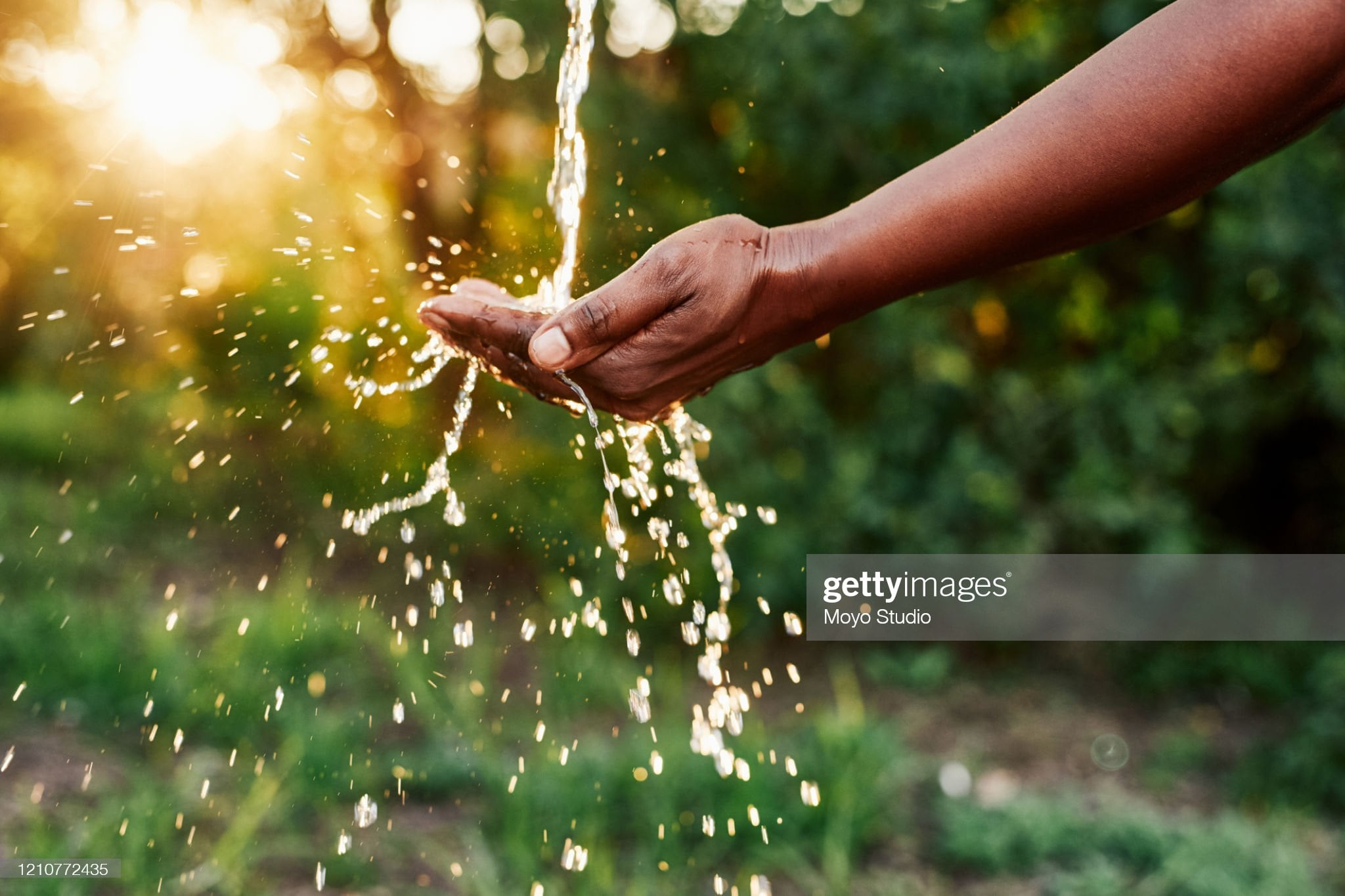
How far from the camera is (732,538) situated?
12.7 ft

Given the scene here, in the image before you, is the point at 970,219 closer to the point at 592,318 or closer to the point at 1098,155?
the point at 1098,155

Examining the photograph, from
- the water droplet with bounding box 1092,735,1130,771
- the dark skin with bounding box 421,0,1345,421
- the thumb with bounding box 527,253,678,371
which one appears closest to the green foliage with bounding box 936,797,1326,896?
the water droplet with bounding box 1092,735,1130,771

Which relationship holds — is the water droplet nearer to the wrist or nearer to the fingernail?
the wrist

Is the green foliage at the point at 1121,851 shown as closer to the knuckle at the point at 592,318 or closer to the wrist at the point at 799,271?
the wrist at the point at 799,271

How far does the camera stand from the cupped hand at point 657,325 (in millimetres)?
1466

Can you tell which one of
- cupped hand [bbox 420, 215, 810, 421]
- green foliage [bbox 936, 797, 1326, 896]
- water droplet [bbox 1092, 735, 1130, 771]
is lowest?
green foliage [bbox 936, 797, 1326, 896]

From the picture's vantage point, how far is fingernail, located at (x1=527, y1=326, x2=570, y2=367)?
1.45 m

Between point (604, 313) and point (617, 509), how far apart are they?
2.53m

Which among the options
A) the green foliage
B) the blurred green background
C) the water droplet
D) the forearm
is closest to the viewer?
the forearm

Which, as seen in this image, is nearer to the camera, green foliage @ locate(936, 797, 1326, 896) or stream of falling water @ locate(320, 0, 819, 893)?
green foliage @ locate(936, 797, 1326, 896)

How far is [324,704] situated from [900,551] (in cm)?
210

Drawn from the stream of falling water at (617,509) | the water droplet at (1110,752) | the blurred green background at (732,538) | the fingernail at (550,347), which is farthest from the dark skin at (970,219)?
the water droplet at (1110,752)

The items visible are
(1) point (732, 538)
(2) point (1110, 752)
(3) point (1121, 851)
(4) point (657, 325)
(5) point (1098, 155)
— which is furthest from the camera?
(1) point (732, 538)

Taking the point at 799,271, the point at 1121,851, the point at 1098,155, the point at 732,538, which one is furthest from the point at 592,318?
the point at 732,538
